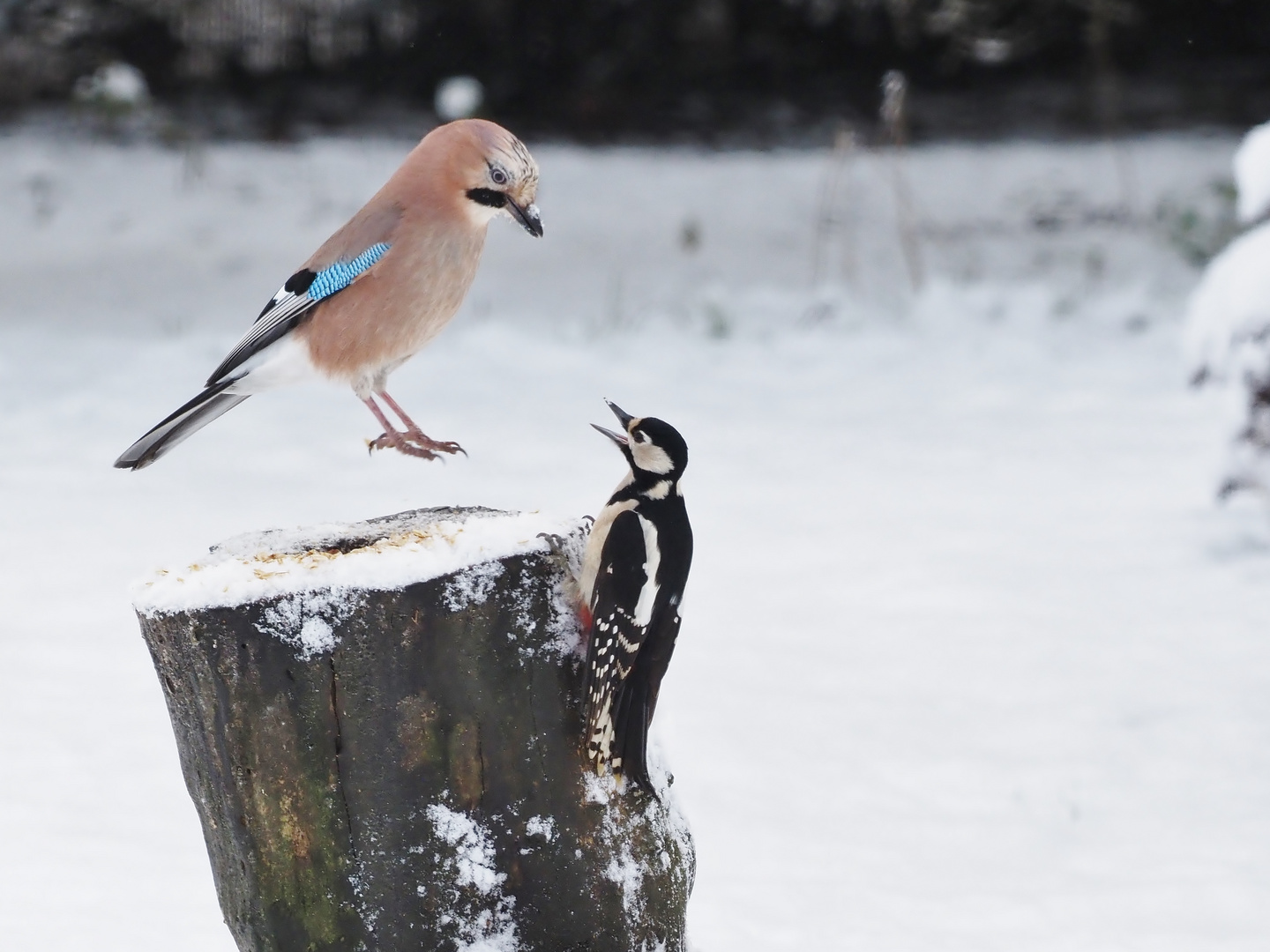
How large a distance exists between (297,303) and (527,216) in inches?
16.8

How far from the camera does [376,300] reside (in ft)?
6.92

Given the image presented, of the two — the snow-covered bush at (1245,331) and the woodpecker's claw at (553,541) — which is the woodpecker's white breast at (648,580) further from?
the snow-covered bush at (1245,331)

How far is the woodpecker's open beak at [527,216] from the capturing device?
190 cm

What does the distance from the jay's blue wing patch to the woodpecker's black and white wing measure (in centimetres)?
51

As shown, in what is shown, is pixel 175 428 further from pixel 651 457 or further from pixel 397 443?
pixel 651 457

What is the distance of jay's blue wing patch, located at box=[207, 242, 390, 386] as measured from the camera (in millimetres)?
2115

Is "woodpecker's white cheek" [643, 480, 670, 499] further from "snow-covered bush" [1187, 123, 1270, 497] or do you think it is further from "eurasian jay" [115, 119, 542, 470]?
"snow-covered bush" [1187, 123, 1270, 497]

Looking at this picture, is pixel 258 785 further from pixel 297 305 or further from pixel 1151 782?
pixel 1151 782

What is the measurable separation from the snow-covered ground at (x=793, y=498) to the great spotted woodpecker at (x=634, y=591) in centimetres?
79

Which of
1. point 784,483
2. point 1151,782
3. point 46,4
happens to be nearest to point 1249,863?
point 1151,782

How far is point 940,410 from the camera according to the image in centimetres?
624

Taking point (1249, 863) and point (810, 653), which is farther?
point (810, 653)

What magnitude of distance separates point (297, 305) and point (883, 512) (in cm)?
338

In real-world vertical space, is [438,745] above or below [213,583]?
below
